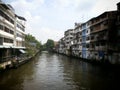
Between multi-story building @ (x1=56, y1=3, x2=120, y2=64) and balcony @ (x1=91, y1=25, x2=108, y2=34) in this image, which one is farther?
balcony @ (x1=91, y1=25, x2=108, y2=34)

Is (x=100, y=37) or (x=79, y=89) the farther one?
(x=100, y=37)

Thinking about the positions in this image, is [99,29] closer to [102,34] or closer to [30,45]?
[102,34]

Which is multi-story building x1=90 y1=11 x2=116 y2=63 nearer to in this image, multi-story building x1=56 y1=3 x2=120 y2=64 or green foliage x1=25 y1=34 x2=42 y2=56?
multi-story building x1=56 y1=3 x2=120 y2=64

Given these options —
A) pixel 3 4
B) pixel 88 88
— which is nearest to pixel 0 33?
pixel 3 4

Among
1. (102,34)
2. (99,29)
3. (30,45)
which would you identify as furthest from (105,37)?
(30,45)

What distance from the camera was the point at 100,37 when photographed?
5556cm

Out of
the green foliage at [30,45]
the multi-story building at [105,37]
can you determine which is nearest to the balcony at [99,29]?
the multi-story building at [105,37]

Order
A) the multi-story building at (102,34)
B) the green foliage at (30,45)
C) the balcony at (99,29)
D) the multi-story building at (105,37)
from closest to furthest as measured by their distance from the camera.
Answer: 1. the multi-story building at (105,37)
2. the multi-story building at (102,34)
3. the balcony at (99,29)
4. the green foliage at (30,45)

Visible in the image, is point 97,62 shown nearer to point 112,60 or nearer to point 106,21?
point 112,60

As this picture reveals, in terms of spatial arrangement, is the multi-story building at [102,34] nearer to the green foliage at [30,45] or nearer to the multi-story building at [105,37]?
the multi-story building at [105,37]

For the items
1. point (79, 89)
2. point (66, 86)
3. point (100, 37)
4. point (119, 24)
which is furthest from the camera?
point (100, 37)

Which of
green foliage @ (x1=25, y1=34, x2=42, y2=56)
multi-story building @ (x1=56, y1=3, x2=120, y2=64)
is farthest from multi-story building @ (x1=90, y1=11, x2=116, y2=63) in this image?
green foliage @ (x1=25, y1=34, x2=42, y2=56)

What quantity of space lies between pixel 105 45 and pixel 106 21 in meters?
7.03

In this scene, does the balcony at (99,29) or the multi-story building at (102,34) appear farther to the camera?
the balcony at (99,29)
